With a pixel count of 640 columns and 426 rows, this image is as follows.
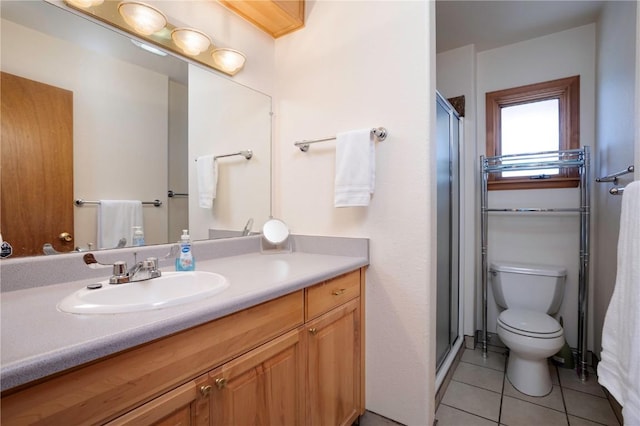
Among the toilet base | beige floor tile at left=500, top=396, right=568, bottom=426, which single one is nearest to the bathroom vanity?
beige floor tile at left=500, top=396, right=568, bottom=426

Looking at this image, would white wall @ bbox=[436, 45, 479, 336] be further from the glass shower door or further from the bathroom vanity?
the bathroom vanity

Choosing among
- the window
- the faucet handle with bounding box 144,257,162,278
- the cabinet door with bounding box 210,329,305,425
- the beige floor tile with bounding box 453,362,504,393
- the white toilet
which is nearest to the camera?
the cabinet door with bounding box 210,329,305,425

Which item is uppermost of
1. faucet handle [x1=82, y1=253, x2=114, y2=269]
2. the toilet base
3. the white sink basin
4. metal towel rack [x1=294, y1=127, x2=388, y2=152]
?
metal towel rack [x1=294, y1=127, x2=388, y2=152]

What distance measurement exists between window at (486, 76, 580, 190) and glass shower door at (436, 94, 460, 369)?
400 mm

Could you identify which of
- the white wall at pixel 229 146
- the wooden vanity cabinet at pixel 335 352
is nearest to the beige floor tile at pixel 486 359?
the wooden vanity cabinet at pixel 335 352

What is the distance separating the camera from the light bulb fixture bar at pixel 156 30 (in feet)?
3.61

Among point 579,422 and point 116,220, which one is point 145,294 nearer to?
point 116,220

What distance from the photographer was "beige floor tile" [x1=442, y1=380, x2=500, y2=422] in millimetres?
1544

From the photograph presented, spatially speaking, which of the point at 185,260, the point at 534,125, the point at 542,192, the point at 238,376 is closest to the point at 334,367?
the point at 238,376

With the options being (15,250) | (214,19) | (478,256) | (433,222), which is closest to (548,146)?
(478,256)

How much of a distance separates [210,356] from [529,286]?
2106mm

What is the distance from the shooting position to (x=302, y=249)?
1.67 meters

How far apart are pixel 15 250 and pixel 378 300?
139 centimetres

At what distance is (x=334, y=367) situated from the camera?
122 centimetres
